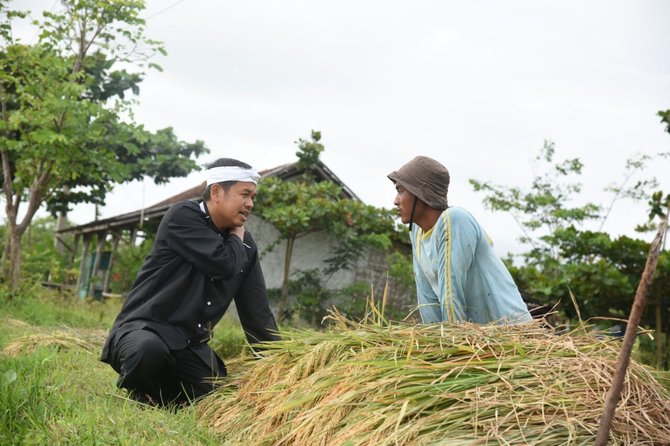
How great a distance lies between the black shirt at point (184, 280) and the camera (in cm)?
431

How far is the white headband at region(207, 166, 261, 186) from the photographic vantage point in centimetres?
431

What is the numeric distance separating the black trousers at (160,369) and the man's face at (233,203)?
733 millimetres

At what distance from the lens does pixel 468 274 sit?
3.91m

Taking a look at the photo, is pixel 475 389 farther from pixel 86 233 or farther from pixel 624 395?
pixel 86 233

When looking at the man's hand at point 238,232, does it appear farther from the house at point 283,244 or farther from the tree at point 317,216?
the house at point 283,244

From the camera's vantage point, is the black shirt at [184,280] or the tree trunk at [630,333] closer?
the tree trunk at [630,333]

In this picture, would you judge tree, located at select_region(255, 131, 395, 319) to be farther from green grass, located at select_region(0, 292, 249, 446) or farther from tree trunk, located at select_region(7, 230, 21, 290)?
green grass, located at select_region(0, 292, 249, 446)

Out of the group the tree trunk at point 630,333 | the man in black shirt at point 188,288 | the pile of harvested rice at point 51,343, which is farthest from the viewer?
the pile of harvested rice at point 51,343

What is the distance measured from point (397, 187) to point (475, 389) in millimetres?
1747

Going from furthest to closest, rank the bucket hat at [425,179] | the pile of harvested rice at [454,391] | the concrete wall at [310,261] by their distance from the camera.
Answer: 1. the concrete wall at [310,261]
2. the bucket hat at [425,179]
3. the pile of harvested rice at [454,391]

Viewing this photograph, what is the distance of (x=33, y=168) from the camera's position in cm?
1449

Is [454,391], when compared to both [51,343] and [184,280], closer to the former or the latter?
[184,280]

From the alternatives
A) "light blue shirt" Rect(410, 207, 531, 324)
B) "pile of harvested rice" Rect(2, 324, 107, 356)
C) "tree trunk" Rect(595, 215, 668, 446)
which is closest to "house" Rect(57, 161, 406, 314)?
"pile of harvested rice" Rect(2, 324, 107, 356)

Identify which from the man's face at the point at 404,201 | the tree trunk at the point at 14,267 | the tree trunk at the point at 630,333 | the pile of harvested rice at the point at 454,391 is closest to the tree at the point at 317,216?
the tree trunk at the point at 14,267
